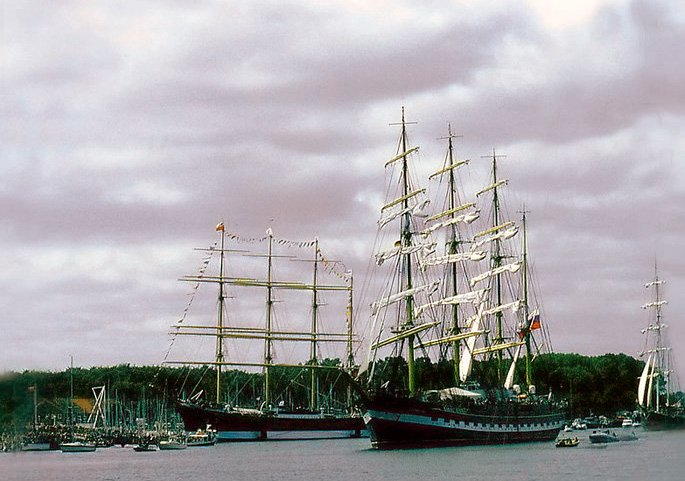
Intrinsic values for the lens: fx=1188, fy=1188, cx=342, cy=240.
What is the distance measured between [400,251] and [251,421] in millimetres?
51915

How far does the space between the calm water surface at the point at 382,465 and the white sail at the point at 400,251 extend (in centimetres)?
1966

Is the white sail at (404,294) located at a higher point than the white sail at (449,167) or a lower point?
lower

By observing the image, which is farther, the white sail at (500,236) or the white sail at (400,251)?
the white sail at (500,236)

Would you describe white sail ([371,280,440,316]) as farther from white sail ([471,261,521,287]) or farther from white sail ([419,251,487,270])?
white sail ([471,261,521,287])

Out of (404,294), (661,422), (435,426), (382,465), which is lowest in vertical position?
(382,465)

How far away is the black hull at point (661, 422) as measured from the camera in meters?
169

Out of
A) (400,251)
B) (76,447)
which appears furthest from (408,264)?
(76,447)

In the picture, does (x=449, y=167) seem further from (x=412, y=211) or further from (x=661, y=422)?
(x=661, y=422)

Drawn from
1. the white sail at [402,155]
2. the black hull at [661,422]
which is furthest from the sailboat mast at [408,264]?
the black hull at [661,422]

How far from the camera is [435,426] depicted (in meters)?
111

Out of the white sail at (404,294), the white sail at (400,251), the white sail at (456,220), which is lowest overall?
the white sail at (404,294)

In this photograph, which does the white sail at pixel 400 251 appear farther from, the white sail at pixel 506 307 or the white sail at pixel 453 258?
the white sail at pixel 506 307

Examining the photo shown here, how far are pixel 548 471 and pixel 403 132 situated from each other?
4914cm

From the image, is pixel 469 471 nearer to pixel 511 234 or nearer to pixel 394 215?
pixel 394 215
